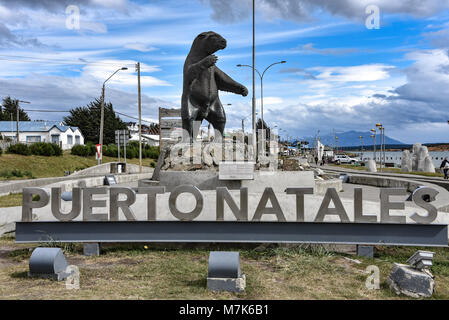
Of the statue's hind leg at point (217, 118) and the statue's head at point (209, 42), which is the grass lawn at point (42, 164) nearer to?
the statue's hind leg at point (217, 118)

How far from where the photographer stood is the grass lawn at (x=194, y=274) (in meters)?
5.34

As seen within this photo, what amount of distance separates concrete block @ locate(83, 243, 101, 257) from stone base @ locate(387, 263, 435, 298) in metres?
4.90

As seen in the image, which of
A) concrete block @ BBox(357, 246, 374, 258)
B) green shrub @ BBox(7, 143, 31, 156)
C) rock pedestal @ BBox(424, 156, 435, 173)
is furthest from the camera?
green shrub @ BBox(7, 143, 31, 156)

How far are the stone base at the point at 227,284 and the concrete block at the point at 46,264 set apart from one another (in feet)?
7.50

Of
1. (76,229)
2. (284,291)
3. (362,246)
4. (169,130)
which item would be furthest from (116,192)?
(169,130)

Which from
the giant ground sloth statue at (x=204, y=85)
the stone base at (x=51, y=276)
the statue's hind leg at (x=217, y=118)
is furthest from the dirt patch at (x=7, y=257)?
the statue's hind leg at (x=217, y=118)

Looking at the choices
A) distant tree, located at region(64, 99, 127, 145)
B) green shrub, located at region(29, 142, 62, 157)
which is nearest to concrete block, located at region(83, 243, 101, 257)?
green shrub, located at region(29, 142, 62, 157)

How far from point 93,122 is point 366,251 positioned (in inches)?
2569

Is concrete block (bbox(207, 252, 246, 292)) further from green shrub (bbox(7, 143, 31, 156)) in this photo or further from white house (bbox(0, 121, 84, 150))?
white house (bbox(0, 121, 84, 150))

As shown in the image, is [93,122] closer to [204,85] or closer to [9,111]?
[9,111]

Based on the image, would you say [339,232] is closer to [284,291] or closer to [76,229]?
[284,291]

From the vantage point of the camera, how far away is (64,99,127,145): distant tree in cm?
6519

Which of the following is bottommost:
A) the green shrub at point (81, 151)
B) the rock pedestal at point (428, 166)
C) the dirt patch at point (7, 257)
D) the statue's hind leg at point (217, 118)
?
the dirt patch at point (7, 257)

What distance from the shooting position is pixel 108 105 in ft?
233
